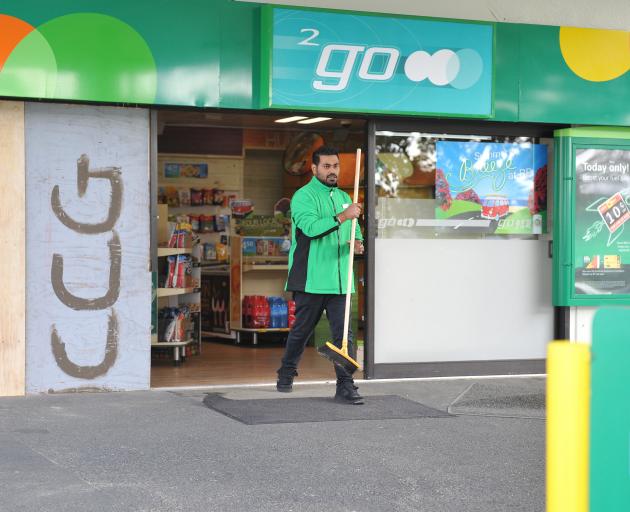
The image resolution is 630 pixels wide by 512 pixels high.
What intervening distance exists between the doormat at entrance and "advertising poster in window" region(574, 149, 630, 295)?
2.42 metres

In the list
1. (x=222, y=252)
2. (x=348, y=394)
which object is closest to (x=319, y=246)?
(x=348, y=394)

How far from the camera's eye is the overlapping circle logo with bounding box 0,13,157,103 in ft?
25.5

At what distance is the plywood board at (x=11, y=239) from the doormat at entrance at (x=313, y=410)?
1523mm

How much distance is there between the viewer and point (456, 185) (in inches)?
371

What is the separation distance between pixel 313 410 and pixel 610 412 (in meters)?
4.71

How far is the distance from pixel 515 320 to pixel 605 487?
264 inches

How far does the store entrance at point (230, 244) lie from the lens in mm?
10570

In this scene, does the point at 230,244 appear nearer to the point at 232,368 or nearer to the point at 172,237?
the point at 172,237

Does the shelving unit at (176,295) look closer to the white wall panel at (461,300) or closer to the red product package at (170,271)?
the red product package at (170,271)

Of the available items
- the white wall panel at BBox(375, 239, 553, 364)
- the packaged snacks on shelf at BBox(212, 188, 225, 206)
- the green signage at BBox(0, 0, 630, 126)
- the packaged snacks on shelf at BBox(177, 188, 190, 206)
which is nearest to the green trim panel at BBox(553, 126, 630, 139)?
the green signage at BBox(0, 0, 630, 126)

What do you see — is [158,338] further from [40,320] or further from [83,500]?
[83,500]

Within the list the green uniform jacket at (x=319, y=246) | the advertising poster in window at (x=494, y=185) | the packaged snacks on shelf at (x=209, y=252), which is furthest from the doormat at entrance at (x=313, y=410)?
the packaged snacks on shelf at (x=209, y=252)

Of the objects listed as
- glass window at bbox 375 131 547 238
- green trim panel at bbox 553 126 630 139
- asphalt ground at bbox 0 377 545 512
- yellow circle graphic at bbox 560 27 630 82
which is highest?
yellow circle graphic at bbox 560 27 630 82

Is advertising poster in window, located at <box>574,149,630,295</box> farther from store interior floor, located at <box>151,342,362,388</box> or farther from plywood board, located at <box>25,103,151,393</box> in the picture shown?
plywood board, located at <box>25,103,151,393</box>
